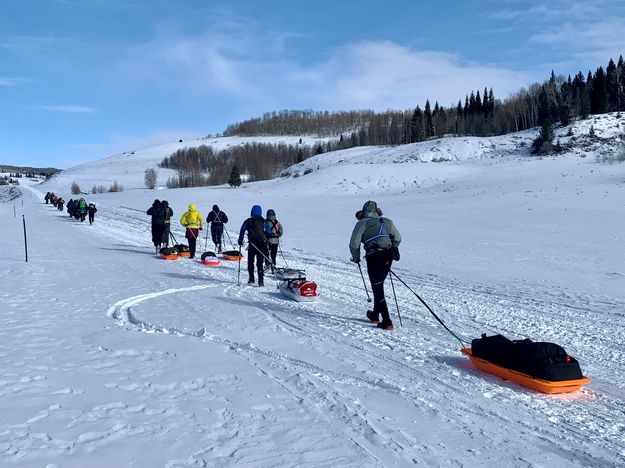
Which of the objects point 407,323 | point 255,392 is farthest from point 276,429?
point 407,323

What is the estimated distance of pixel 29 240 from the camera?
22.1m

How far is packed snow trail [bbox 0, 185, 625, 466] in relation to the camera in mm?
4129

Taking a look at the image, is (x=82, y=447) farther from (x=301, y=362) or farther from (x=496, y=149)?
(x=496, y=149)

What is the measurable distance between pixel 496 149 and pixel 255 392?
243ft

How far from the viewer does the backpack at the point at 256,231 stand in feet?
40.6

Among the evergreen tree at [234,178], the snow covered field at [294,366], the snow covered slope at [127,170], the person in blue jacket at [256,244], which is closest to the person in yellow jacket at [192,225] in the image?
the snow covered field at [294,366]

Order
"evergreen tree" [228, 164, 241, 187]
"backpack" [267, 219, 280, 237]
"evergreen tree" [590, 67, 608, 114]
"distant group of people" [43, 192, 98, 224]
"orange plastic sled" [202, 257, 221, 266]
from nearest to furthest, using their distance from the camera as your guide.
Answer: "backpack" [267, 219, 280, 237] < "orange plastic sled" [202, 257, 221, 266] < "distant group of people" [43, 192, 98, 224] < "evergreen tree" [590, 67, 608, 114] < "evergreen tree" [228, 164, 241, 187]

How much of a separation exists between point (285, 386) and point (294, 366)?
669mm

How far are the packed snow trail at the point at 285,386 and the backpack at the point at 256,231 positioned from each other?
2036 millimetres

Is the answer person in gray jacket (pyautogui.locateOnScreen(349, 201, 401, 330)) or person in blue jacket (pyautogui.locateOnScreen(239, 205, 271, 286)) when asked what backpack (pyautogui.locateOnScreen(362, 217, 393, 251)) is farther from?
person in blue jacket (pyautogui.locateOnScreen(239, 205, 271, 286))

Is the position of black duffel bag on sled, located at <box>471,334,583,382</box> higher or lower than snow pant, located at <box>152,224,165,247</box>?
lower

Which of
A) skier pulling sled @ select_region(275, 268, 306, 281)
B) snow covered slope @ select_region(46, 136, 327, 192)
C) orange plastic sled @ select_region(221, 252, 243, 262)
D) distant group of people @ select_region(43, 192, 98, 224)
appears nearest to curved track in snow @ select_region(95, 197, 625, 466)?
skier pulling sled @ select_region(275, 268, 306, 281)

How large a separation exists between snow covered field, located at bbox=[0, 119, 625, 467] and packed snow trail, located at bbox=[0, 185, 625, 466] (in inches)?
0.9

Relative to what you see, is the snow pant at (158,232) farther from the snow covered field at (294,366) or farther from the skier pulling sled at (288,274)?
the skier pulling sled at (288,274)
